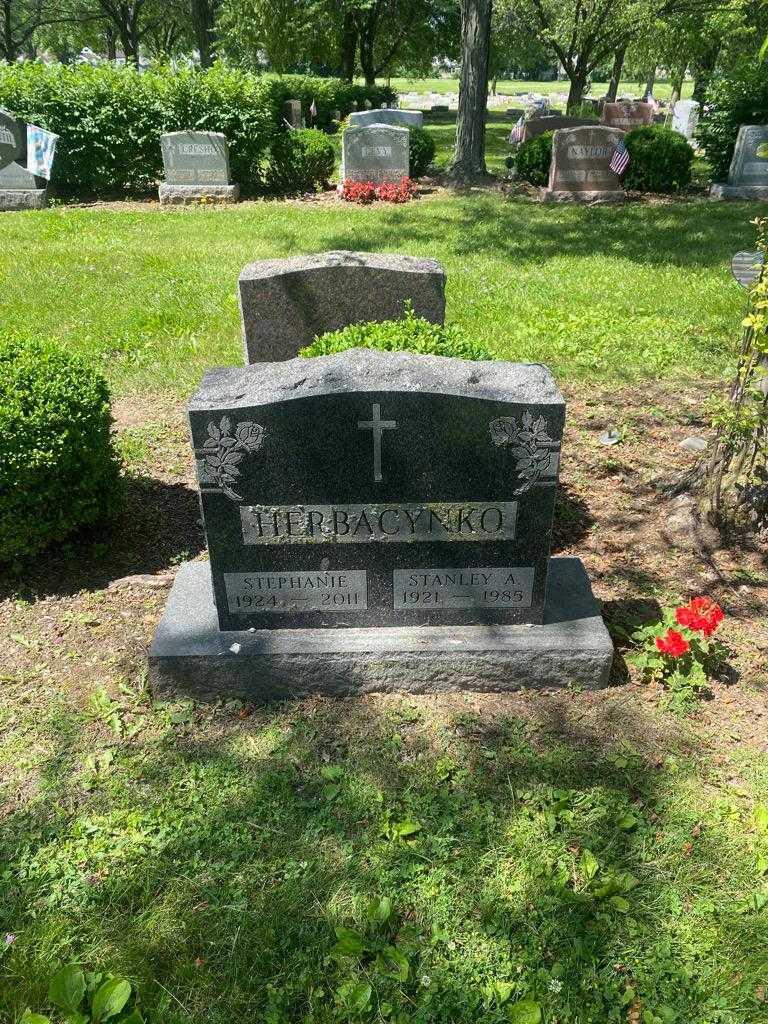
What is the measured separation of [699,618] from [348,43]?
34.3 m

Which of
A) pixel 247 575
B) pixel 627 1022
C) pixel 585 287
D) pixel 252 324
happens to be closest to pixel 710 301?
pixel 585 287

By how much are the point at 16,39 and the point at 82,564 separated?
166 ft

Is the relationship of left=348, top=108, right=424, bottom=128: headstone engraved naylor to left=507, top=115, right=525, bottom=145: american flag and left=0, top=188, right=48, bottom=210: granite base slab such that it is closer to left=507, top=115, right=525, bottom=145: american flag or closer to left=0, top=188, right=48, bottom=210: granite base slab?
left=507, top=115, right=525, bottom=145: american flag

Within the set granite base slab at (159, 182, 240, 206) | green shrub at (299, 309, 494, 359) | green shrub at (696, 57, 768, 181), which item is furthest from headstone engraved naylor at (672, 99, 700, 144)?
green shrub at (299, 309, 494, 359)

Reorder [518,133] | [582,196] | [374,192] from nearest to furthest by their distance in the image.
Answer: [582,196]
[374,192]
[518,133]

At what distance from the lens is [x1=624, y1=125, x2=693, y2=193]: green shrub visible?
14.7 meters

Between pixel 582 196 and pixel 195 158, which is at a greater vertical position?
pixel 195 158

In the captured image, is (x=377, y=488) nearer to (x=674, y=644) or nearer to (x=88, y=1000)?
(x=674, y=644)

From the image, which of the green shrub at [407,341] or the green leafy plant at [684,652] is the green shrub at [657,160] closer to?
the green shrub at [407,341]

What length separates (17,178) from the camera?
14.3 meters

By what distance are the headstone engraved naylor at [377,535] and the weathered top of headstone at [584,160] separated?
12723mm

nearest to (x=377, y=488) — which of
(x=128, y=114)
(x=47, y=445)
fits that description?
(x=47, y=445)

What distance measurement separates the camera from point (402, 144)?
15.1 meters

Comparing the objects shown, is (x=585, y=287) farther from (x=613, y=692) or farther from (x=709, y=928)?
(x=709, y=928)
